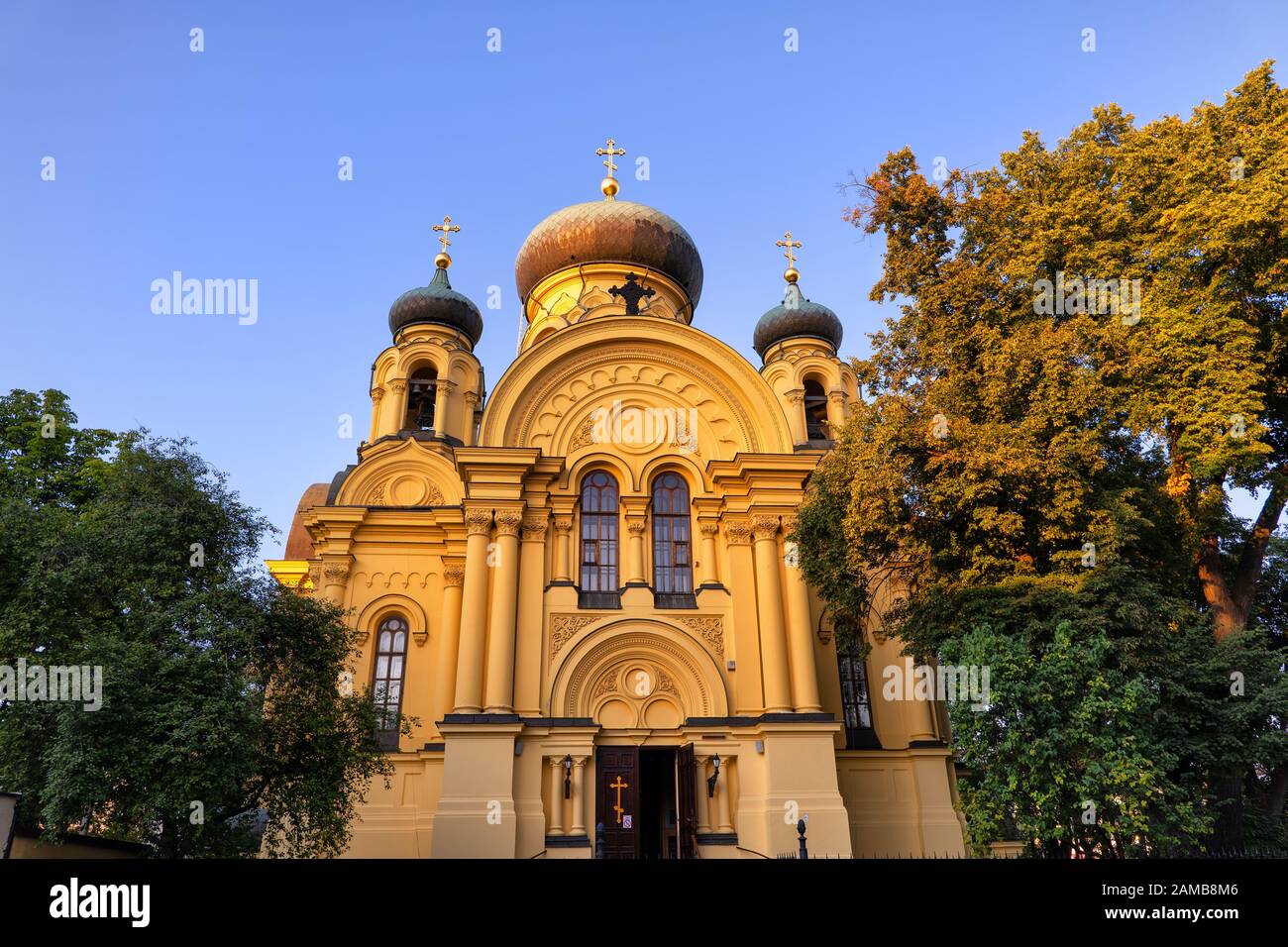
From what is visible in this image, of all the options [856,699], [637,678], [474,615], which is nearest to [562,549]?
[474,615]

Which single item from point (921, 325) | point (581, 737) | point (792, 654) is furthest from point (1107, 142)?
point (581, 737)

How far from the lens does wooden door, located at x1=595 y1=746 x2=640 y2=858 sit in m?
Answer: 16.9

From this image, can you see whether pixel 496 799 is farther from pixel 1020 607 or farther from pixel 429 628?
pixel 1020 607

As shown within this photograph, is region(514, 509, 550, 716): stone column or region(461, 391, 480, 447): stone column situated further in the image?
region(461, 391, 480, 447): stone column

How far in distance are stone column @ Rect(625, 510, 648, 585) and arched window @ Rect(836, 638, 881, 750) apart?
5.20m

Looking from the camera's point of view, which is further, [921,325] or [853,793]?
[853,793]

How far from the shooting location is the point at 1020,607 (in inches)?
513

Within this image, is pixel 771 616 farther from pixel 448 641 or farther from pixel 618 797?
pixel 448 641

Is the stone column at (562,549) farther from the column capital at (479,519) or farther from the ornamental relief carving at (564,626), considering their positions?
the column capital at (479,519)

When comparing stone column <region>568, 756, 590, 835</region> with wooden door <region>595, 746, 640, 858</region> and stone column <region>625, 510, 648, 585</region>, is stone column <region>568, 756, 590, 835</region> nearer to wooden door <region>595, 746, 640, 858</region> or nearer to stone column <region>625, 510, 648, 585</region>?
wooden door <region>595, 746, 640, 858</region>

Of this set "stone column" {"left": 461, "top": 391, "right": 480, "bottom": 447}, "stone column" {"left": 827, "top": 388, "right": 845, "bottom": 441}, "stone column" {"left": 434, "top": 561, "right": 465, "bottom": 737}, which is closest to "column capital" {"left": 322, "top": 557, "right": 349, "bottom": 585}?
"stone column" {"left": 434, "top": 561, "right": 465, "bottom": 737}

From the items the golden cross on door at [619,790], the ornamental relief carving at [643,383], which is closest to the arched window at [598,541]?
the ornamental relief carving at [643,383]

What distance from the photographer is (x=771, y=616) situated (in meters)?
18.5
